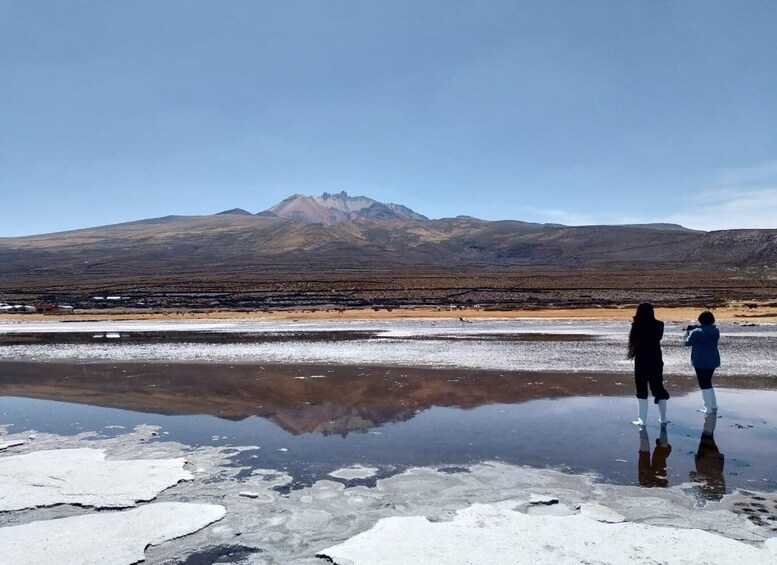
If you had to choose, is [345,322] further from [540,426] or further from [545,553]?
[545,553]

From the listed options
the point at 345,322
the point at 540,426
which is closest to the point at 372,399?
the point at 540,426

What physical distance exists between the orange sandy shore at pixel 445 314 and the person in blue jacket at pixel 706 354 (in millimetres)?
24665

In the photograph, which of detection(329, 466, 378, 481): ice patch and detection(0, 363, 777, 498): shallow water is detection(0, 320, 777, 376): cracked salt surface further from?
detection(329, 466, 378, 481): ice patch

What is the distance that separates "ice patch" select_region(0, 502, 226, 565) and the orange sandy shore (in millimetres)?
31800

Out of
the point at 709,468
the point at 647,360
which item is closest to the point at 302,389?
the point at 647,360

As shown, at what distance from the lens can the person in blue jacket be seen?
9812 mm

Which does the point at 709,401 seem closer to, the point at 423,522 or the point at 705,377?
the point at 705,377

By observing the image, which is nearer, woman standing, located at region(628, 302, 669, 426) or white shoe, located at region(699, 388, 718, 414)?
woman standing, located at region(628, 302, 669, 426)

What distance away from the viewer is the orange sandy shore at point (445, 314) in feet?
117

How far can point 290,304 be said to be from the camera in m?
53.2

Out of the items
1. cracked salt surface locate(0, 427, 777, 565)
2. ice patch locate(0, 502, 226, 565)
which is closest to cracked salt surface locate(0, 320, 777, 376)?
cracked salt surface locate(0, 427, 777, 565)

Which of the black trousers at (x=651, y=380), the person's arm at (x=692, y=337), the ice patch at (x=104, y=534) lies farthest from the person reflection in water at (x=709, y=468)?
the ice patch at (x=104, y=534)

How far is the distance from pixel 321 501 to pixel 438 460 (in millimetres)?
1940

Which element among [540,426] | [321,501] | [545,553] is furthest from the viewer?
[540,426]
